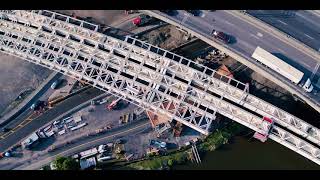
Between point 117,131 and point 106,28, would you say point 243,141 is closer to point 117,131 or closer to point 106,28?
point 117,131

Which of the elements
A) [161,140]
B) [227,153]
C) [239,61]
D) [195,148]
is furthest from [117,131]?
[239,61]

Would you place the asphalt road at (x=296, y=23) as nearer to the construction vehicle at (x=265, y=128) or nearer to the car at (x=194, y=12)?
the car at (x=194, y=12)

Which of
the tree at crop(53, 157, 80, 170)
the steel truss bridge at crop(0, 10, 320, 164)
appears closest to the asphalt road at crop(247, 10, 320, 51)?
the steel truss bridge at crop(0, 10, 320, 164)

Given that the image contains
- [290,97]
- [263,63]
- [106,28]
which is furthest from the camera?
[106,28]

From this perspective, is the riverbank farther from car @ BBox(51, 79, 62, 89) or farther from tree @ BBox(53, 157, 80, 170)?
car @ BBox(51, 79, 62, 89)

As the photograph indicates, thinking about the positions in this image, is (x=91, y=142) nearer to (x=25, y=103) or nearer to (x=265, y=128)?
(x=25, y=103)

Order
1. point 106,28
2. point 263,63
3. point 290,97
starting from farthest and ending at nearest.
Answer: point 106,28
point 290,97
point 263,63

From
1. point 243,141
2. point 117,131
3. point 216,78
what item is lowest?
point 117,131

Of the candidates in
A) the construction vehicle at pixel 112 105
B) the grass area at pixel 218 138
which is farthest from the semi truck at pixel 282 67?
the construction vehicle at pixel 112 105
